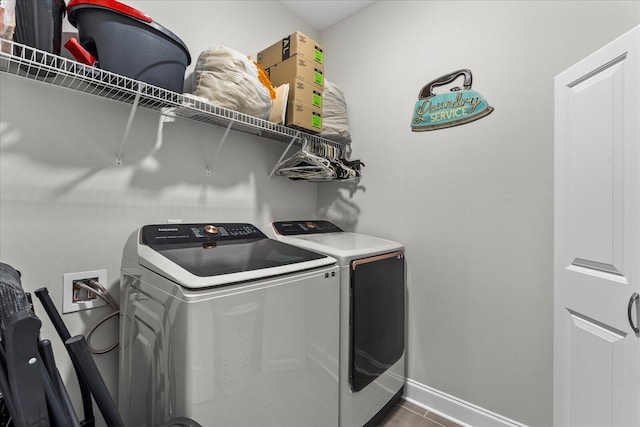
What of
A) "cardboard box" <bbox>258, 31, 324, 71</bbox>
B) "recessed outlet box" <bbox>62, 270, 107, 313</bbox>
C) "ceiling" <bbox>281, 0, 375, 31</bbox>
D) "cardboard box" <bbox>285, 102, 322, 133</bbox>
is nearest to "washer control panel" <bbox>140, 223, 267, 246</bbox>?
"recessed outlet box" <bbox>62, 270, 107, 313</bbox>

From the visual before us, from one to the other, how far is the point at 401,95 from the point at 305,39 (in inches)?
29.7

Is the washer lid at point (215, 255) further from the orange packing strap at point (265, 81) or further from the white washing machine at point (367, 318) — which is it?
the orange packing strap at point (265, 81)

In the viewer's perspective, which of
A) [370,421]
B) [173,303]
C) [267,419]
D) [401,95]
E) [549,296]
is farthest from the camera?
[401,95]

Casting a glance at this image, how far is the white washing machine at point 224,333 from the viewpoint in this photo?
3.05 feet

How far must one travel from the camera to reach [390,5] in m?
2.20

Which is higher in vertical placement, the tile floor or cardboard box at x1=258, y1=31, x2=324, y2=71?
cardboard box at x1=258, y1=31, x2=324, y2=71

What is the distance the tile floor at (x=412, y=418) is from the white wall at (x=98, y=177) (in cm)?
157

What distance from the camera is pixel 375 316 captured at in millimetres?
1678

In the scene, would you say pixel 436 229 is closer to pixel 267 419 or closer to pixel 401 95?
pixel 401 95

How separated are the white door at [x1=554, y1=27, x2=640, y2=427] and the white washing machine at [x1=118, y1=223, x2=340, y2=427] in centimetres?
103

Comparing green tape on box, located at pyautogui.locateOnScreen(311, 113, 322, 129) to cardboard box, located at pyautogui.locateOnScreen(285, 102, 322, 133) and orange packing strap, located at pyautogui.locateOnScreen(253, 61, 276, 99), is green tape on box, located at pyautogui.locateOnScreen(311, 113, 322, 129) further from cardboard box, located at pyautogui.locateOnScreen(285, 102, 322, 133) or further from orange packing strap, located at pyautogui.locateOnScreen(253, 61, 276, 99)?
orange packing strap, located at pyautogui.locateOnScreen(253, 61, 276, 99)

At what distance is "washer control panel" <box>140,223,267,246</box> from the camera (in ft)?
4.34

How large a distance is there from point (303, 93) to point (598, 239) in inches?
64.7

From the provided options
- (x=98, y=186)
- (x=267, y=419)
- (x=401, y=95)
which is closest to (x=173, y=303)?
Result: (x=267, y=419)
